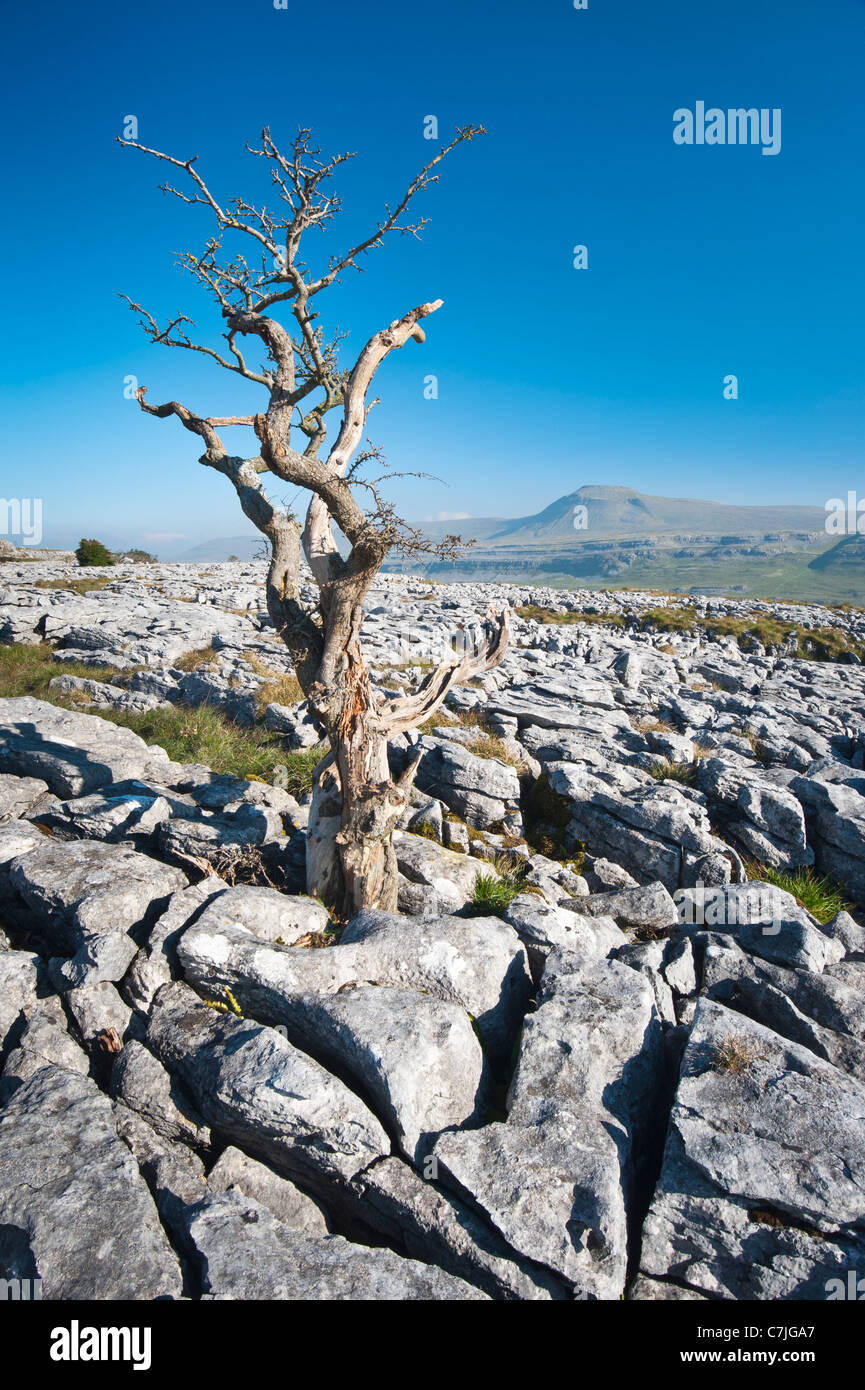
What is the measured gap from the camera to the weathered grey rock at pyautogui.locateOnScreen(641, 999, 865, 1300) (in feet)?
18.0

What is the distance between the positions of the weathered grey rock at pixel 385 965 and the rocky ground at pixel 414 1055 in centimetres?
4

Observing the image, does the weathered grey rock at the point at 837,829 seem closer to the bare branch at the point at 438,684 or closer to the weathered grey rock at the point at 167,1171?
the bare branch at the point at 438,684

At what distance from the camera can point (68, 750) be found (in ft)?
41.9

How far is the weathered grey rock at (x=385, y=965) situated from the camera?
7.32 m

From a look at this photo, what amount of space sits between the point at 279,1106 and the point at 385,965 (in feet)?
6.79

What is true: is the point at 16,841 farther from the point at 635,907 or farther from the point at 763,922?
the point at 763,922

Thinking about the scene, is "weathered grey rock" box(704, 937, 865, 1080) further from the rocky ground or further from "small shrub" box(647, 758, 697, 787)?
"small shrub" box(647, 758, 697, 787)

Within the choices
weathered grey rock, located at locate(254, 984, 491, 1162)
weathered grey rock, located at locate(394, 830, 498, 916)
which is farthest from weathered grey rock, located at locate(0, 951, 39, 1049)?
weathered grey rock, located at locate(394, 830, 498, 916)

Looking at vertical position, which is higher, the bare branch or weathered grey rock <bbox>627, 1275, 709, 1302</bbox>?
the bare branch

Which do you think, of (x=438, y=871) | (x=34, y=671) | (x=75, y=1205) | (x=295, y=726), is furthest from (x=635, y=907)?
(x=34, y=671)

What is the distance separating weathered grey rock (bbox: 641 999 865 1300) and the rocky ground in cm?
3
